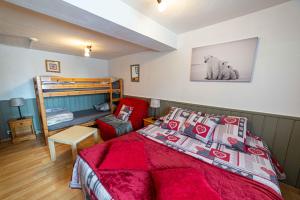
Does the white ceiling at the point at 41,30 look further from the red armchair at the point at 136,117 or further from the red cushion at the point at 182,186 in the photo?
the red cushion at the point at 182,186

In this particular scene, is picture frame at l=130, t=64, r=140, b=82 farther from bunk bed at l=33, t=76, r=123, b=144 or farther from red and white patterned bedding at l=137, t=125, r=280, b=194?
red and white patterned bedding at l=137, t=125, r=280, b=194

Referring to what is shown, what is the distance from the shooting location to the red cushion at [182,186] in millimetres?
778

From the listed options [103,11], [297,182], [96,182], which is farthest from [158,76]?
[297,182]

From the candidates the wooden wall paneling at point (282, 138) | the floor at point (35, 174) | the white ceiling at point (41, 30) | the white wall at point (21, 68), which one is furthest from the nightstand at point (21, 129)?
the wooden wall paneling at point (282, 138)

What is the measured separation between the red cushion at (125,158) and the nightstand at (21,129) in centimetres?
274

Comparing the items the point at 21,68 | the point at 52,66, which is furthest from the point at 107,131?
the point at 21,68

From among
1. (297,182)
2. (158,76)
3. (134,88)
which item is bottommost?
(297,182)

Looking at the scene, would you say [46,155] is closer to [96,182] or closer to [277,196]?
[96,182]

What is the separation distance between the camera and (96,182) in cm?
102

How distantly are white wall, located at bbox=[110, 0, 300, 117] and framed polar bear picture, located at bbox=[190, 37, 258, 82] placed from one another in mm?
74

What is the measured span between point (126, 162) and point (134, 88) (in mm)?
2516

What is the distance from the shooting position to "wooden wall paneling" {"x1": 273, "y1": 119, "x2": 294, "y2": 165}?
1.55 m

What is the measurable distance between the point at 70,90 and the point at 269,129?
3.77 meters

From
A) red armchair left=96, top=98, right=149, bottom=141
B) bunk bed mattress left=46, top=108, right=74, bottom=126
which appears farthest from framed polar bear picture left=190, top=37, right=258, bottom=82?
bunk bed mattress left=46, top=108, right=74, bottom=126
